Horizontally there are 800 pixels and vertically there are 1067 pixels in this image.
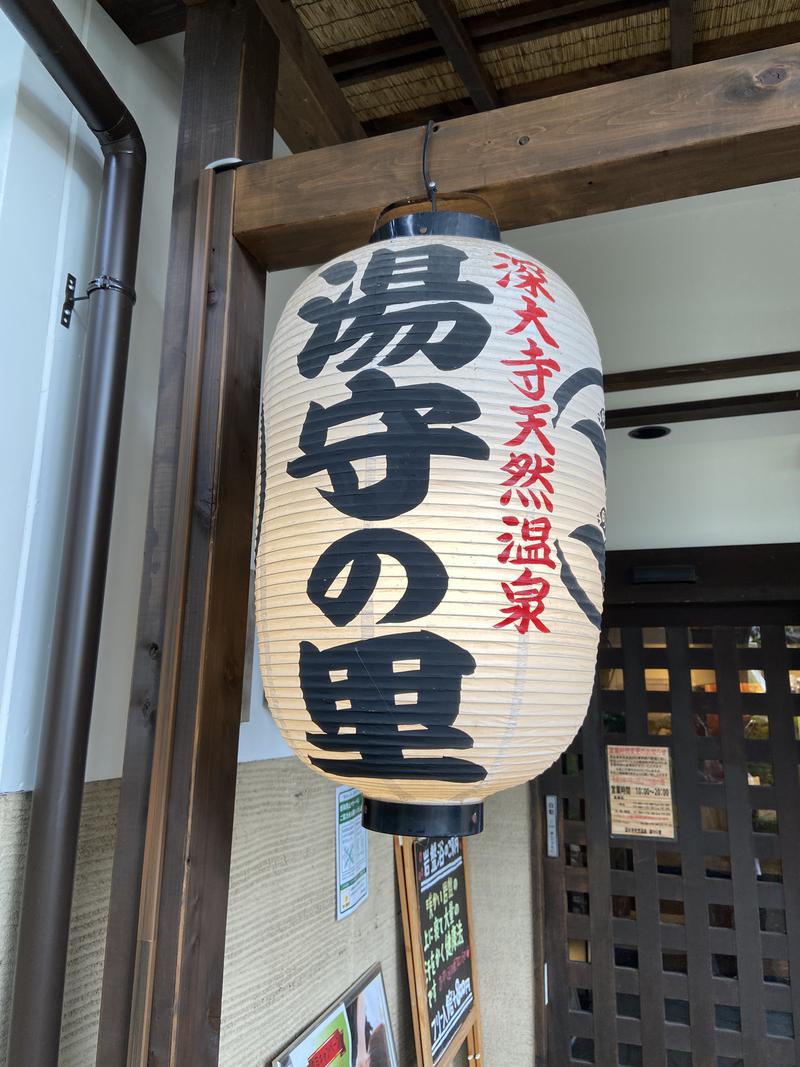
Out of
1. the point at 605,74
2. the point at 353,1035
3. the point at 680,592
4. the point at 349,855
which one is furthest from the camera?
the point at 680,592

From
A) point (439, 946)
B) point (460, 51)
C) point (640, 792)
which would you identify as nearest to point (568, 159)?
point (460, 51)

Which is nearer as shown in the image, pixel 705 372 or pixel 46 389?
pixel 46 389

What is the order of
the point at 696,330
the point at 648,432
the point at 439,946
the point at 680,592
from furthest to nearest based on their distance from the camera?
the point at 680,592 < the point at 648,432 < the point at 439,946 < the point at 696,330

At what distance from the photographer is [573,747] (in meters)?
4.19

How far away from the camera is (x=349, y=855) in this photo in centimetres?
253

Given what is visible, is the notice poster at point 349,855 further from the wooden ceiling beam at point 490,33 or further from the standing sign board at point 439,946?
the wooden ceiling beam at point 490,33

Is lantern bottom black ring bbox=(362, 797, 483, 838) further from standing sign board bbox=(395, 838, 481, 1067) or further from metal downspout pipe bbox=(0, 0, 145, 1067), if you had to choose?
standing sign board bbox=(395, 838, 481, 1067)

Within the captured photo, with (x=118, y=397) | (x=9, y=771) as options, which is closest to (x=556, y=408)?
(x=118, y=397)

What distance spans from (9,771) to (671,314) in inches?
113

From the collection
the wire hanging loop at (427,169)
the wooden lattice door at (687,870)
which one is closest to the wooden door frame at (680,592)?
the wooden lattice door at (687,870)

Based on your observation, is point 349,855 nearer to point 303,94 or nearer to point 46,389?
point 46,389

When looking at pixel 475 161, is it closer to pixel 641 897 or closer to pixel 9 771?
pixel 9 771

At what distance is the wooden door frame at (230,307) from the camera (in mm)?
1259

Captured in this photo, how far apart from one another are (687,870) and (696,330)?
279 centimetres
